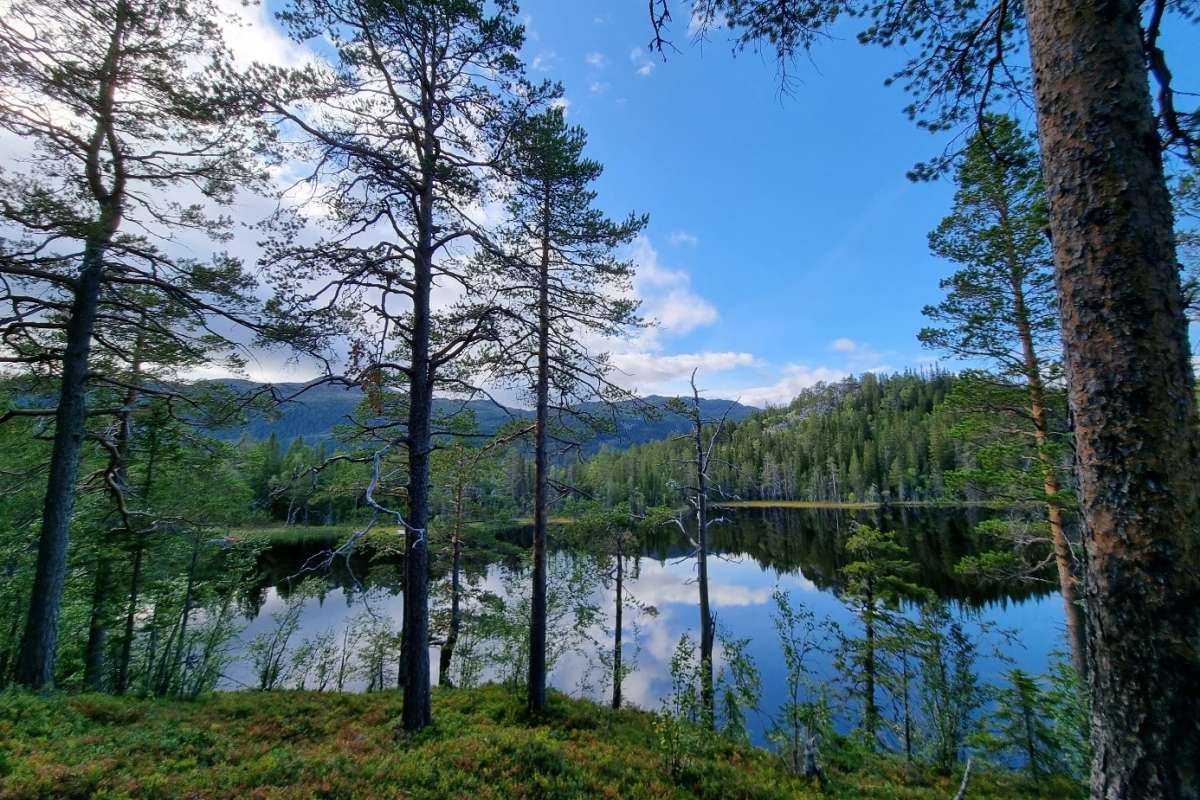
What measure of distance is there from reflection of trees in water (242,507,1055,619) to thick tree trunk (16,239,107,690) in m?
2.69

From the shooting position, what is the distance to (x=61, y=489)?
5.89 metres

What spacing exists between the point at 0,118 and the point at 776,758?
44.1 ft

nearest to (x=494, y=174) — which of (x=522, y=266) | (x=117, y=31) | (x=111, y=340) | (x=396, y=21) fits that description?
(x=522, y=266)

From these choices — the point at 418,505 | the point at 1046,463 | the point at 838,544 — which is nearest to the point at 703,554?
the point at 1046,463

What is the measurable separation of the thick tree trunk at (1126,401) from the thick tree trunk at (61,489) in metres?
9.28

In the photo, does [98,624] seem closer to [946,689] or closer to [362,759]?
[362,759]

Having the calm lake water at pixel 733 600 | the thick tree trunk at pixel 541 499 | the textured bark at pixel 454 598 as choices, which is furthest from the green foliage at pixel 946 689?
the textured bark at pixel 454 598

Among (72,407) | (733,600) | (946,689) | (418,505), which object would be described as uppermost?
(72,407)

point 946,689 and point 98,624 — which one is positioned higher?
point 98,624

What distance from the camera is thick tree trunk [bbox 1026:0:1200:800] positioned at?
127cm

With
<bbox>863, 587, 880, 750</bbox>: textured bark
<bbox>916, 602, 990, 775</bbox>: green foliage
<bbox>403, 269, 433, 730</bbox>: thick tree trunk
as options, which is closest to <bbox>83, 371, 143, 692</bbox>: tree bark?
<bbox>403, 269, 433, 730</bbox>: thick tree trunk

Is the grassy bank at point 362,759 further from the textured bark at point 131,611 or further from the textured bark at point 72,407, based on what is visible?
the textured bark at point 131,611

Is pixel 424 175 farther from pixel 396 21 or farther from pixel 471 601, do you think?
pixel 471 601

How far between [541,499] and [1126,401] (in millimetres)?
7764
